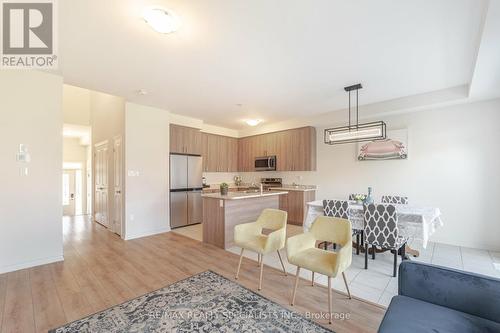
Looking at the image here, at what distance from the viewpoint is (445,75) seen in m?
3.40

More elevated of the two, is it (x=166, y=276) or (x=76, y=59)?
(x=76, y=59)

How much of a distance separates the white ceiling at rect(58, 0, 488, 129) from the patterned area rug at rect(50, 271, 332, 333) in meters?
2.83

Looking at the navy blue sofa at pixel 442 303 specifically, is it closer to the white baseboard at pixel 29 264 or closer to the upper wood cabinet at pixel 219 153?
the white baseboard at pixel 29 264

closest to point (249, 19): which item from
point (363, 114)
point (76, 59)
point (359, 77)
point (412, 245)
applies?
point (359, 77)

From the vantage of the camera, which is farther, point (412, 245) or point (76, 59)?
point (412, 245)

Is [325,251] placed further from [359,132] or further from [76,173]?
[76,173]

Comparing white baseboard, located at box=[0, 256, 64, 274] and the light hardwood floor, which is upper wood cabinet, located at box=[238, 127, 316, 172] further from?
white baseboard, located at box=[0, 256, 64, 274]

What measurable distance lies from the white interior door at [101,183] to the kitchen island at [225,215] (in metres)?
2.94

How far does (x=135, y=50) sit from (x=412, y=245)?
549cm

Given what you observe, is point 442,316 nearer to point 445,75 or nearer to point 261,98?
point 445,75

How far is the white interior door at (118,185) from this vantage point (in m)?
4.80

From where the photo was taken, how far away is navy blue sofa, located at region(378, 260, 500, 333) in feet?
4.57

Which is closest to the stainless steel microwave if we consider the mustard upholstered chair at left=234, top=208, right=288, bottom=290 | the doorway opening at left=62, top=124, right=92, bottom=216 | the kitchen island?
the kitchen island

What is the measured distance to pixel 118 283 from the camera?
2.79 metres
